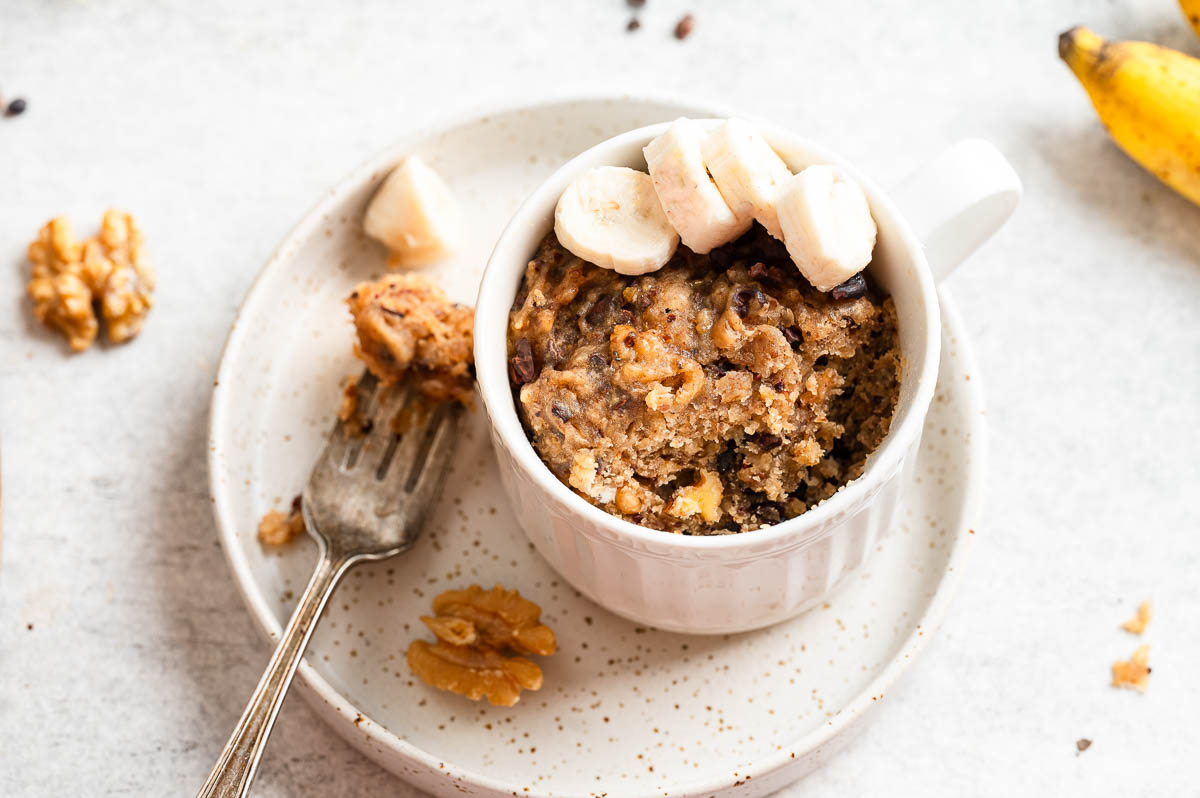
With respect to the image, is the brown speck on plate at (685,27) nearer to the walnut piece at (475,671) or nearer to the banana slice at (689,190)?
the banana slice at (689,190)

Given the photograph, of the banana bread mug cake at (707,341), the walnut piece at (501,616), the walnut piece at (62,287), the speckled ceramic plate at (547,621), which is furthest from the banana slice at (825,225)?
the walnut piece at (62,287)

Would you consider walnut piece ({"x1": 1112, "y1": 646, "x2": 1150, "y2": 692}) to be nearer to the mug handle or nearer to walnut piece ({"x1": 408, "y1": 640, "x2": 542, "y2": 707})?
the mug handle

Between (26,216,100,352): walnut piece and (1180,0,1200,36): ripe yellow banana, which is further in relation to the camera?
(1180,0,1200,36): ripe yellow banana

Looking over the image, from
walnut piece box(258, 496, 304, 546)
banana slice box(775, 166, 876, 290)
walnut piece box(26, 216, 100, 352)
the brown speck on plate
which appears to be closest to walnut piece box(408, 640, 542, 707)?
walnut piece box(258, 496, 304, 546)

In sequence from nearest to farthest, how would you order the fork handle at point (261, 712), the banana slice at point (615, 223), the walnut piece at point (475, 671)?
the banana slice at point (615, 223), the fork handle at point (261, 712), the walnut piece at point (475, 671)

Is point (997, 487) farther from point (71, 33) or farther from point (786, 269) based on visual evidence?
point (71, 33)

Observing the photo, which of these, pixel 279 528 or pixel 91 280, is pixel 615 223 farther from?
pixel 91 280
